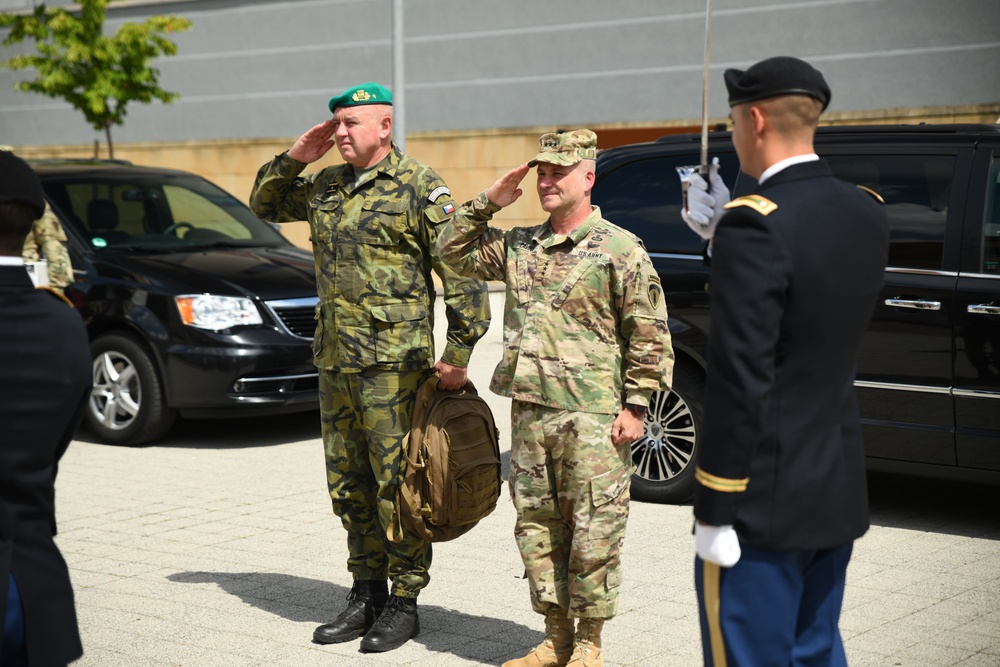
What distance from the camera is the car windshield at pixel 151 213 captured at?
10.0 meters

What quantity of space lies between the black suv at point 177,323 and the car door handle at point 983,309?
15.3ft

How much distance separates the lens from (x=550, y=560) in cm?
473

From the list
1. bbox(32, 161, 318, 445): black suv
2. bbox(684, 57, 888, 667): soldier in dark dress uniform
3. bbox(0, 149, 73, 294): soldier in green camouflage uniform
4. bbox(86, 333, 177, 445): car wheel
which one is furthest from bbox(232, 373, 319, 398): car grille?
bbox(684, 57, 888, 667): soldier in dark dress uniform

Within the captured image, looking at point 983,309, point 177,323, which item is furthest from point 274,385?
point 983,309

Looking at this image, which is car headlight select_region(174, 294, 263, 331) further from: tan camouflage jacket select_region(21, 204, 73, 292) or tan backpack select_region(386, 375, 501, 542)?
tan backpack select_region(386, 375, 501, 542)

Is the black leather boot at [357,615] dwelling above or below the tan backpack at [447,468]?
below

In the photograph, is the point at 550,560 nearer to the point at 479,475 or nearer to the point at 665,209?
the point at 479,475

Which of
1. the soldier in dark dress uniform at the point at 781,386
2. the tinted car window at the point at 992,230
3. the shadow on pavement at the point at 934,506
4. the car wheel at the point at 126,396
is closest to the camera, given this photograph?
the soldier in dark dress uniform at the point at 781,386

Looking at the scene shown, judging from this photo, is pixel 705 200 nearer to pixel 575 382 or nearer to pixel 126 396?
pixel 575 382

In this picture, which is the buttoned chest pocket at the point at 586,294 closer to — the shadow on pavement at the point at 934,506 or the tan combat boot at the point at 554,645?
the tan combat boot at the point at 554,645

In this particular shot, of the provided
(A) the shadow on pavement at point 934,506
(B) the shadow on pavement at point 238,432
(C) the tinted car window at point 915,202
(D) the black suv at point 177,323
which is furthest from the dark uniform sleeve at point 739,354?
(B) the shadow on pavement at point 238,432

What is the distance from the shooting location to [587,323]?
15.4 ft

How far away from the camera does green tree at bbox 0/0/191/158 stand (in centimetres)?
1903

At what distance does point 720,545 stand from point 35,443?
1.55 meters
